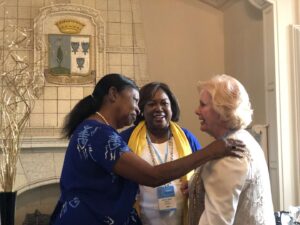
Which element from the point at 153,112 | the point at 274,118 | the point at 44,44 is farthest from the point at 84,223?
A: the point at 44,44

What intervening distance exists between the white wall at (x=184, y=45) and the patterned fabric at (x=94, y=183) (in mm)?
3111

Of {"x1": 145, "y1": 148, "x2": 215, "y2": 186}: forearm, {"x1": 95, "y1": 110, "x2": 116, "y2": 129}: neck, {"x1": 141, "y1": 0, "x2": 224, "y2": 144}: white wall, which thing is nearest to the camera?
{"x1": 145, "y1": 148, "x2": 215, "y2": 186}: forearm

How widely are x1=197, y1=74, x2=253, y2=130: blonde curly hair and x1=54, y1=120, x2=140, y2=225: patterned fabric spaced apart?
36 centimetres

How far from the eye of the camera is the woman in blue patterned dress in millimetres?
1504

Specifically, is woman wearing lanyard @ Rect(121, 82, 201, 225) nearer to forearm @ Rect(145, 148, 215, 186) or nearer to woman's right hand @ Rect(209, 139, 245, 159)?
forearm @ Rect(145, 148, 215, 186)

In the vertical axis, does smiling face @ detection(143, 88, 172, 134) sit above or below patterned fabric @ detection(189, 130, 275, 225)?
above

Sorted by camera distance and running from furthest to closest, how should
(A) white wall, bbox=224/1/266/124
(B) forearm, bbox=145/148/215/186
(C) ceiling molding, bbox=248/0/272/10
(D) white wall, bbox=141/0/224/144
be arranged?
(D) white wall, bbox=141/0/224/144 < (A) white wall, bbox=224/1/266/124 < (C) ceiling molding, bbox=248/0/272/10 < (B) forearm, bbox=145/148/215/186

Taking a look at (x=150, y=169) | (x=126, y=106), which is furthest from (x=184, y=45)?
(x=150, y=169)

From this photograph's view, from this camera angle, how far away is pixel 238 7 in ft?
14.5

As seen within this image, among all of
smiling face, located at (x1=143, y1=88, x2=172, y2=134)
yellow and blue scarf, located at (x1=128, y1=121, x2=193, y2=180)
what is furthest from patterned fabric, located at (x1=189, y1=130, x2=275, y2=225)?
smiling face, located at (x1=143, y1=88, x2=172, y2=134)

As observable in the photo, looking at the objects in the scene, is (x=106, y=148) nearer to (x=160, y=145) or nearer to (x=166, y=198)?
(x=166, y=198)

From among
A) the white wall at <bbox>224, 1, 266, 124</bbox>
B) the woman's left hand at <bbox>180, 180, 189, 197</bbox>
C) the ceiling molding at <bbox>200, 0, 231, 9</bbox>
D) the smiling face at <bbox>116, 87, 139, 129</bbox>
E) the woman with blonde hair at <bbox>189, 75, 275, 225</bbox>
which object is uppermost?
the ceiling molding at <bbox>200, 0, 231, 9</bbox>

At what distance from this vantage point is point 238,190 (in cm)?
138

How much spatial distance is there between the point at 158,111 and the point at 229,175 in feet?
2.92
